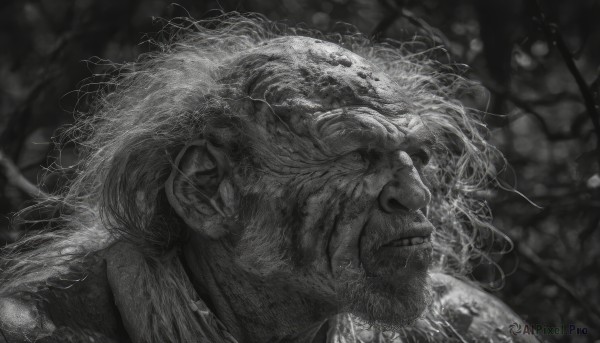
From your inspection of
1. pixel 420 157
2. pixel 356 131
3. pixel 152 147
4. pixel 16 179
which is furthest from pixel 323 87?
pixel 16 179

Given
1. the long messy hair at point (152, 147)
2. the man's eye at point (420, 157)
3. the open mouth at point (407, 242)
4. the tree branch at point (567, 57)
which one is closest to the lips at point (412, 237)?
the open mouth at point (407, 242)

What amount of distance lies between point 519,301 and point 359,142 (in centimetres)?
132

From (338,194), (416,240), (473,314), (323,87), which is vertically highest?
(323,87)

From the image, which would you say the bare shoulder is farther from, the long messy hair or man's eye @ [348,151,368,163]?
man's eye @ [348,151,368,163]

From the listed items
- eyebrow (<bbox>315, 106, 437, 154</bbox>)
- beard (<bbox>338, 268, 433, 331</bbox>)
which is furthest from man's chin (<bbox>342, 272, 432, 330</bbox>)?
eyebrow (<bbox>315, 106, 437, 154</bbox>)

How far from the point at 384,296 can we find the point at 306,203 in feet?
0.67

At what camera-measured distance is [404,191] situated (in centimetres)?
171

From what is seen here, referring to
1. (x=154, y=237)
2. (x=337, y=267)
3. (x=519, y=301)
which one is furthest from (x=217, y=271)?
(x=519, y=301)

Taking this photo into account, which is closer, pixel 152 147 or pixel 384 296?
pixel 384 296

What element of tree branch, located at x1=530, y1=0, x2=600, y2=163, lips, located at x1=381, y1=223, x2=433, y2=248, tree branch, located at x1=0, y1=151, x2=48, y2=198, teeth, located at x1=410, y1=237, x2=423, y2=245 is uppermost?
lips, located at x1=381, y1=223, x2=433, y2=248

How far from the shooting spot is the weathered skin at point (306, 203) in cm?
172

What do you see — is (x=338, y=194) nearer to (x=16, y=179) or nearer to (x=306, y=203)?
(x=306, y=203)

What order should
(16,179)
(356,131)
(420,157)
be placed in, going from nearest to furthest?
(356,131) < (420,157) < (16,179)

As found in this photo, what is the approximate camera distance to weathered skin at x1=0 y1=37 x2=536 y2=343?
1.72 meters
